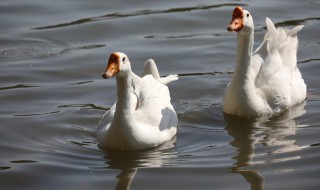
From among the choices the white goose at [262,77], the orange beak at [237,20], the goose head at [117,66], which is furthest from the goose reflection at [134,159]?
the orange beak at [237,20]

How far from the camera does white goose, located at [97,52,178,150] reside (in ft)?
28.1

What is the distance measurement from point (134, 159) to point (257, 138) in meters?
1.54

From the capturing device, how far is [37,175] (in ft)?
27.1

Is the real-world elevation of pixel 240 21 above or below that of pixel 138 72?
above

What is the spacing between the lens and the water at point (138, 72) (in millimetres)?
8227

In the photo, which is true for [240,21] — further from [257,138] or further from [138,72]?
[138,72]

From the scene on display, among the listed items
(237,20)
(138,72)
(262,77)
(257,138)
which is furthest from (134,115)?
(138,72)

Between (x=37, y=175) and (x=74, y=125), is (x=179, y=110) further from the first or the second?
(x=37, y=175)

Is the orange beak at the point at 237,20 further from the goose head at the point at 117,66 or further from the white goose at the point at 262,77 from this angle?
the goose head at the point at 117,66

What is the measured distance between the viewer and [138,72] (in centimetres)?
1177

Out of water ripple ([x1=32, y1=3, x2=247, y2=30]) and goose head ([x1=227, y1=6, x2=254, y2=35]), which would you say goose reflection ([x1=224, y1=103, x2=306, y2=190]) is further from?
water ripple ([x1=32, y1=3, x2=247, y2=30])

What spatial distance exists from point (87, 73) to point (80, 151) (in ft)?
9.86

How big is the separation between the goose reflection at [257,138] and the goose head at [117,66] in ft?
4.88

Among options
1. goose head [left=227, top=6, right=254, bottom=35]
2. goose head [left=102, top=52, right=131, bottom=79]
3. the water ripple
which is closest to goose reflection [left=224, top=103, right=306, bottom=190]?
goose head [left=227, top=6, right=254, bottom=35]
